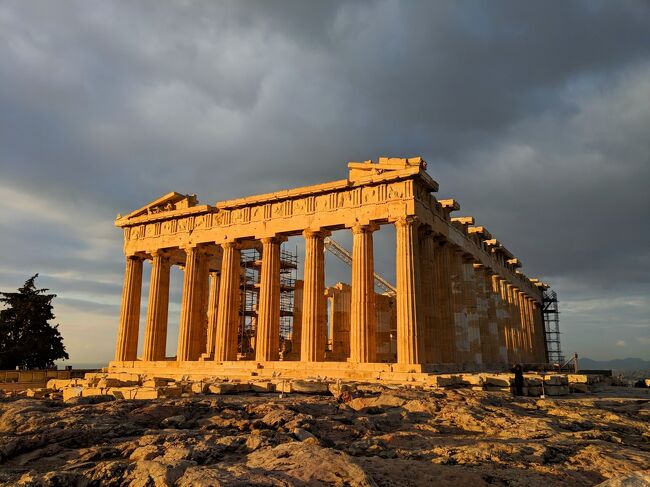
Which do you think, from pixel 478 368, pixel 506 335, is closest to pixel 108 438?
pixel 478 368

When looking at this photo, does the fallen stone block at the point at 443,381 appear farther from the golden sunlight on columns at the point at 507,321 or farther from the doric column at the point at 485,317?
the golden sunlight on columns at the point at 507,321

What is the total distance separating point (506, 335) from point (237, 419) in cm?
3373

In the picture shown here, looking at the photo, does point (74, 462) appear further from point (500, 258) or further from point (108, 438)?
point (500, 258)

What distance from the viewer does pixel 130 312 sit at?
35.9 m

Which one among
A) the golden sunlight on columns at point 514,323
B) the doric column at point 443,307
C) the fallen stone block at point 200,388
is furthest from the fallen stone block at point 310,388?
the golden sunlight on columns at point 514,323

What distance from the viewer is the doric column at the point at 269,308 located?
95.1ft

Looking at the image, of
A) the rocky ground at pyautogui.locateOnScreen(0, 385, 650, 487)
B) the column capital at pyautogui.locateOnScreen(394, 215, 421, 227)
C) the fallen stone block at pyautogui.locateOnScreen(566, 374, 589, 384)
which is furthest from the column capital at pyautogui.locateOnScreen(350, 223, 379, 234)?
the rocky ground at pyautogui.locateOnScreen(0, 385, 650, 487)

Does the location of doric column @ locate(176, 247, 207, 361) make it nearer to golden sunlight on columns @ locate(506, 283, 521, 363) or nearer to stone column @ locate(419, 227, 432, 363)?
stone column @ locate(419, 227, 432, 363)

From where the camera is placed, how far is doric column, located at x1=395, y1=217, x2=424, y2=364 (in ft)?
79.8

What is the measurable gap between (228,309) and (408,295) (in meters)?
12.0

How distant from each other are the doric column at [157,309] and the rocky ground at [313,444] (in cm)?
2132

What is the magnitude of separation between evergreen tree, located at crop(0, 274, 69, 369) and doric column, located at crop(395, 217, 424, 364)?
29.6 metres

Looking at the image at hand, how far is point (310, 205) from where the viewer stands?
28953 millimetres

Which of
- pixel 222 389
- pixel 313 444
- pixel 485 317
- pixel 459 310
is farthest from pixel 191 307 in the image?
pixel 313 444
